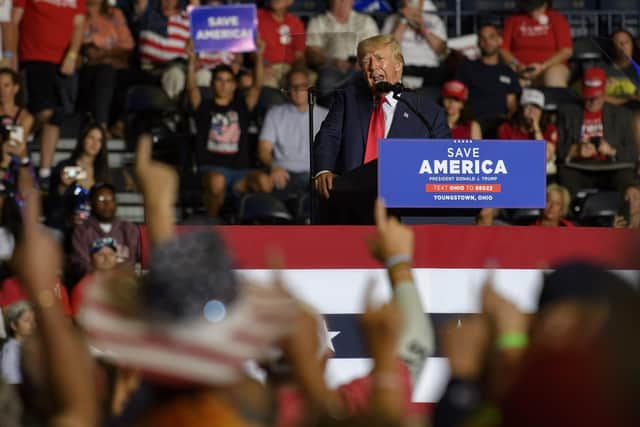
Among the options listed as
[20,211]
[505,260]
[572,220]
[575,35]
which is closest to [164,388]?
[505,260]

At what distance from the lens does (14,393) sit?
3584mm

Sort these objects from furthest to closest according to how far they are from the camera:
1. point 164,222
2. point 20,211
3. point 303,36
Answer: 1. point 20,211
2. point 303,36
3. point 164,222

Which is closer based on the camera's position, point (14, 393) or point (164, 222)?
point (164, 222)

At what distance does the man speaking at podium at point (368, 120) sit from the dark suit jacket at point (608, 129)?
4.79m

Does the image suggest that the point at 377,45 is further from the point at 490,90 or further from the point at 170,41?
the point at 170,41

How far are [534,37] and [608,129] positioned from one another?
176cm

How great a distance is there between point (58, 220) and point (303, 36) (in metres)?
3.16

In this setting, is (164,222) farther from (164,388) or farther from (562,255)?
(562,255)

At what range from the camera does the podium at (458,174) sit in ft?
18.0

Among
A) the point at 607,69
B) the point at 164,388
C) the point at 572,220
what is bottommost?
the point at 572,220

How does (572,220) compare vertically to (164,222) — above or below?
below

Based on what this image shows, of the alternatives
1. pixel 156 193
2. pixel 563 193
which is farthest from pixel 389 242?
pixel 563 193

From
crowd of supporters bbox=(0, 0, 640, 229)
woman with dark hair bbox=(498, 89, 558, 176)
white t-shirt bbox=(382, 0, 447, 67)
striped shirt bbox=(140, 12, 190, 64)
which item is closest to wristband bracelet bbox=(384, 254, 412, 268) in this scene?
crowd of supporters bbox=(0, 0, 640, 229)

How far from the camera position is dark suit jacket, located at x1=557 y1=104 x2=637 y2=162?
1116 centimetres
